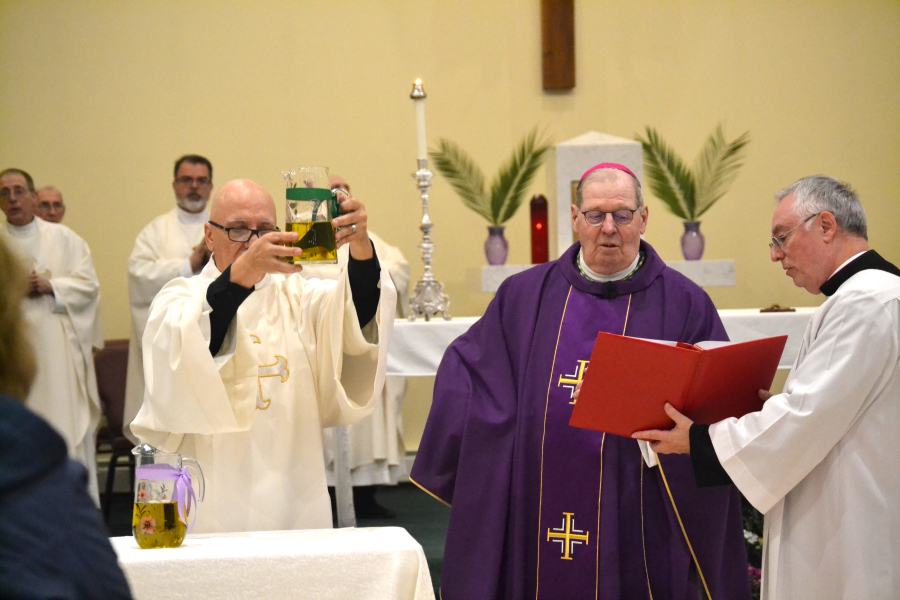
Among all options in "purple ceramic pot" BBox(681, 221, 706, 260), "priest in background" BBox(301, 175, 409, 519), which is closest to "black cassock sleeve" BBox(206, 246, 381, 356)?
"purple ceramic pot" BBox(681, 221, 706, 260)

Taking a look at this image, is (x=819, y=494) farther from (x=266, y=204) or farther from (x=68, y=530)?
(x=68, y=530)

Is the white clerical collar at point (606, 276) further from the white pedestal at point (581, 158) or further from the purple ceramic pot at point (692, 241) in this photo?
the purple ceramic pot at point (692, 241)

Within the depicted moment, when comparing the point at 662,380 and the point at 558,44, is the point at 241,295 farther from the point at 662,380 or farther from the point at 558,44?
the point at 558,44

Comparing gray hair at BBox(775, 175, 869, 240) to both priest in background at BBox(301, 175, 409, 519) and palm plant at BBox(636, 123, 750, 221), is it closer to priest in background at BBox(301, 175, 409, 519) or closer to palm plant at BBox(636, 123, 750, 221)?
palm plant at BBox(636, 123, 750, 221)

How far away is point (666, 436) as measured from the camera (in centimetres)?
270

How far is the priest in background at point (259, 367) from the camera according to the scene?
2.65 metres

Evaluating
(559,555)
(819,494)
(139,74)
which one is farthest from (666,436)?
(139,74)

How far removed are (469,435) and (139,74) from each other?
5.80 m

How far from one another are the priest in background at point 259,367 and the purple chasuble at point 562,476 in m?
0.40

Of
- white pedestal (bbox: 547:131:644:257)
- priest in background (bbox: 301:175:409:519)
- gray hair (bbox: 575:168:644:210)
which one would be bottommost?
priest in background (bbox: 301:175:409:519)

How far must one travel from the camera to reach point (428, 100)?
8008 millimetres

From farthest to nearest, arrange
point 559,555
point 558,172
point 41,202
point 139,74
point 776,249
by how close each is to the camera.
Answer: point 139,74
point 41,202
point 558,172
point 559,555
point 776,249

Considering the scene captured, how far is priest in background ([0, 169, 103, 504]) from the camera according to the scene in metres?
6.50

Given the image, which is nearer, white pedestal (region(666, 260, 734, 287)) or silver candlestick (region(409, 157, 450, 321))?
silver candlestick (region(409, 157, 450, 321))
